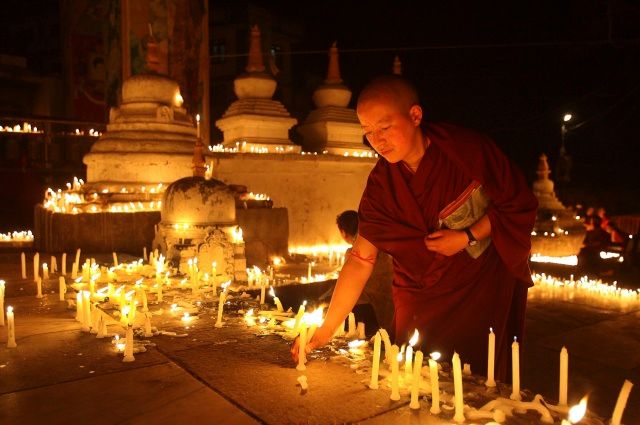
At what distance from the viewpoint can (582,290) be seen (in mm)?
6523

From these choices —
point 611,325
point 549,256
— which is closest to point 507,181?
point 611,325

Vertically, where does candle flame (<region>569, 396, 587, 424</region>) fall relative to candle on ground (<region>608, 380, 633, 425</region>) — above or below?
below

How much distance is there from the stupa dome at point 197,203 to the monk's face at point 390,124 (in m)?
4.19

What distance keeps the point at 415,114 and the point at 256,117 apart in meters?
8.38

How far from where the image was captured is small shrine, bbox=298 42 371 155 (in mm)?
11703

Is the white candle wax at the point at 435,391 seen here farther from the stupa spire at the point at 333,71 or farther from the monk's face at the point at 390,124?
the stupa spire at the point at 333,71

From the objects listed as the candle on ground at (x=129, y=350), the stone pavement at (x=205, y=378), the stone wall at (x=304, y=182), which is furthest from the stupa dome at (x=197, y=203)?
the candle on ground at (x=129, y=350)

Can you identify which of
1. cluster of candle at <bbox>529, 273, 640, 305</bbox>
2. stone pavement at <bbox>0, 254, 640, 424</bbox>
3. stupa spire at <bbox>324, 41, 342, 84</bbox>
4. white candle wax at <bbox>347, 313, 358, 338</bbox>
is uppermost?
stupa spire at <bbox>324, 41, 342, 84</bbox>

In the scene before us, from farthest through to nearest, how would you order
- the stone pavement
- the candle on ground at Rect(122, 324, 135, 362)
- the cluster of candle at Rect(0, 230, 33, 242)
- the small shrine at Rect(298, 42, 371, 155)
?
the small shrine at Rect(298, 42, 371, 155) → the cluster of candle at Rect(0, 230, 33, 242) → the candle on ground at Rect(122, 324, 135, 362) → the stone pavement

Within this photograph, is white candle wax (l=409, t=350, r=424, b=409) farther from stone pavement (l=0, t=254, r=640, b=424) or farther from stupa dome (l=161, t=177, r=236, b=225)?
stupa dome (l=161, t=177, r=236, b=225)

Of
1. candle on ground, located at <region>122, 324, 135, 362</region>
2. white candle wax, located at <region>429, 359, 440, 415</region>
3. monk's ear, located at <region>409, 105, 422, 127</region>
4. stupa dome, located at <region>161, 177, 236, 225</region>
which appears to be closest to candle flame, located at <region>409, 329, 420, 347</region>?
white candle wax, located at <region>429, 359, 440, 415</region>

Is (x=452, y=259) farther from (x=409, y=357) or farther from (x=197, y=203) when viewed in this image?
(x=197, y=203)

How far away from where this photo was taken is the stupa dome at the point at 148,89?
923cm

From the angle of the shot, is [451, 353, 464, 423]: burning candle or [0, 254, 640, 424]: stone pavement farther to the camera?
[0, 254, 640, 424]: stone pavement
